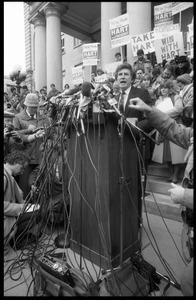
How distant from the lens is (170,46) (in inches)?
198

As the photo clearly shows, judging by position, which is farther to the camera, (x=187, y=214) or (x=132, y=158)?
(x=132, y=158)

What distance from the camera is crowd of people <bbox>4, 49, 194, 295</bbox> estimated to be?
5.56ft

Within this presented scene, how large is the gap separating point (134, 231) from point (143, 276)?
0.51m

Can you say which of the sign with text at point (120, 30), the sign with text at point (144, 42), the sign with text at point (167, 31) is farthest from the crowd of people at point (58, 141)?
the sign with text at point (120, 30)

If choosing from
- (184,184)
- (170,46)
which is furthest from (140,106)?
(170,46)

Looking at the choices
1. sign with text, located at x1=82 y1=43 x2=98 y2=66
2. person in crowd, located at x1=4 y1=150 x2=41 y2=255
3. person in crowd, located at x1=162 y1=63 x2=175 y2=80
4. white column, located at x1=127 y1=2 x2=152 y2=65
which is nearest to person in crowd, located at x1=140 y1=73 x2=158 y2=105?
person in crowd, located at x1=162 y1=63 x2=175 y2=80

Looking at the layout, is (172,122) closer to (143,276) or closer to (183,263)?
(143,276)

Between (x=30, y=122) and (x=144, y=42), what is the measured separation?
13.3 ft

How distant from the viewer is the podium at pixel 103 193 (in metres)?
1.77

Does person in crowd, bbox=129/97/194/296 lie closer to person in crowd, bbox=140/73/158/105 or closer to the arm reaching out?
the arm reaching out

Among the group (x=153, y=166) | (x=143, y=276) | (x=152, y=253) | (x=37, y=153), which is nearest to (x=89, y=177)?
(x=143, y=276)

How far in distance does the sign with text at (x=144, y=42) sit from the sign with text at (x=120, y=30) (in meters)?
0.35

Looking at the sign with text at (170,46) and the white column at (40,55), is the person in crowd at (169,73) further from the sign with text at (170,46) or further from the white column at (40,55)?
the white column at (40,55)

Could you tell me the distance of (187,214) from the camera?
148cm
